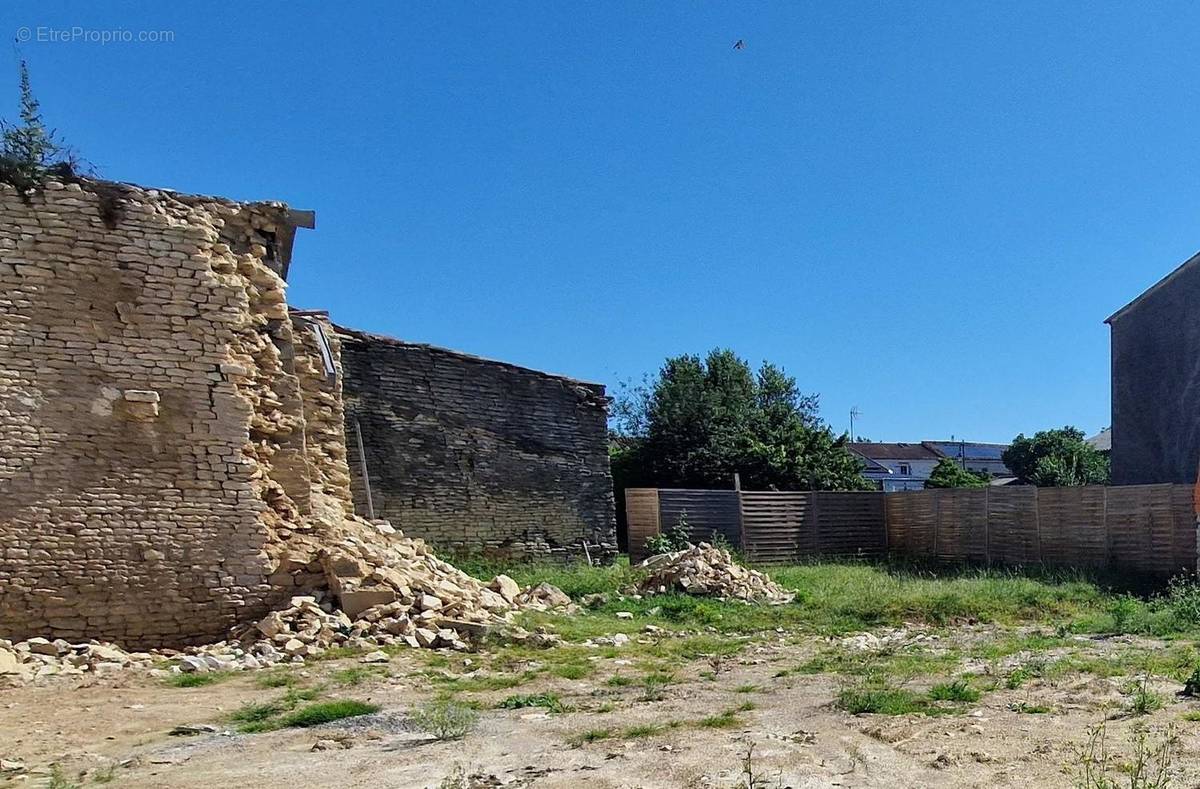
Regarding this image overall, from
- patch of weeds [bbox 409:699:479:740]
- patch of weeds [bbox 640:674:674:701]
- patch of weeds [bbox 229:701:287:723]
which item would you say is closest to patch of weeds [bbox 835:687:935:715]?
patch of weeds [bbox 640:674:674:701]

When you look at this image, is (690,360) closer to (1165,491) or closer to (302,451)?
(1165,491)

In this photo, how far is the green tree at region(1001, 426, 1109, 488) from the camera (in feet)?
104

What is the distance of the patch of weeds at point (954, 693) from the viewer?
19.9ft

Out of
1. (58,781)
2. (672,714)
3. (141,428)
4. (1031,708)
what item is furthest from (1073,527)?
(58,781)

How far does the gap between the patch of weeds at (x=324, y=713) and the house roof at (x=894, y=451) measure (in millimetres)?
57501

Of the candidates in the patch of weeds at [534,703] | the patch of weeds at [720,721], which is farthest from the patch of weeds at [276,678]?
the patch of weeds at [720,721]

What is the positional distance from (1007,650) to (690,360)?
21.2m

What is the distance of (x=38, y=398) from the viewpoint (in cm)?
880

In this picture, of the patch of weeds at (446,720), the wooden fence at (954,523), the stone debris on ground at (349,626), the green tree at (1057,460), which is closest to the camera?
the patch of weeds at (446,720)

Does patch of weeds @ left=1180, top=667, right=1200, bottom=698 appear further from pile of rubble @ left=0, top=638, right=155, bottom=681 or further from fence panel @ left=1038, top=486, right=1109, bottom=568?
fence panel @ left=1038, top=486, right=1109, bottom=568

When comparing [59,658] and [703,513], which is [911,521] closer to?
[703,513]

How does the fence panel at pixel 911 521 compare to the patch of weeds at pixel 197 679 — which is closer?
the patch of weeds at pixel 197 679

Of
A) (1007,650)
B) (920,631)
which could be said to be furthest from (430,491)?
(1007,650)

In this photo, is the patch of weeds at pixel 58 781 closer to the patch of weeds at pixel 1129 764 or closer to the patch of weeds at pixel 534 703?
the patch of weeds at pixel 534 703
